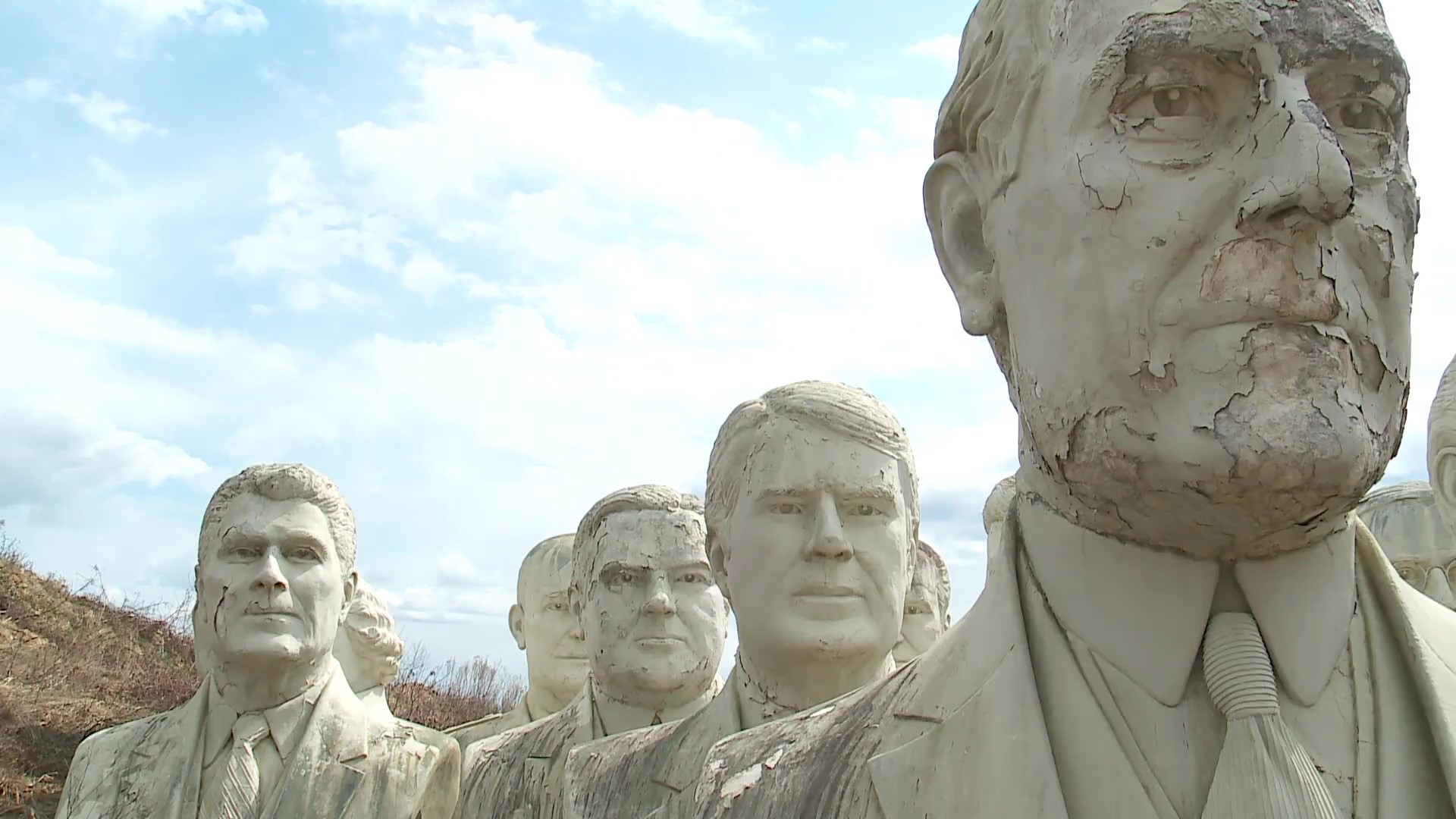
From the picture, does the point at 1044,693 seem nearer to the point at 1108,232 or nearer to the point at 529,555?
the point at 1108,232

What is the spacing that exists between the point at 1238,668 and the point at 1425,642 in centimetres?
28

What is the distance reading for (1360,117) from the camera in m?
1.79

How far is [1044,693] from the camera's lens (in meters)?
1.83

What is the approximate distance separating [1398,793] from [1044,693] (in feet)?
1.46

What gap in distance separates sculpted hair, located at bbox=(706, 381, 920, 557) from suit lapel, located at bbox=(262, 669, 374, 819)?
1902 mm

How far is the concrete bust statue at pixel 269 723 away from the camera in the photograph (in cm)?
479

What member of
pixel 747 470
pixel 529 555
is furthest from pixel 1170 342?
pixel 529 555

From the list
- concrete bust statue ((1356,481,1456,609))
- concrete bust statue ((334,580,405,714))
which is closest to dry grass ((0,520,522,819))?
concrete bust statue ((334,580,405,714))

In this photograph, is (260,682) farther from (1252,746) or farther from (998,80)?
(1252,746)

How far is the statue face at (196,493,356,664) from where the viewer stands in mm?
4844

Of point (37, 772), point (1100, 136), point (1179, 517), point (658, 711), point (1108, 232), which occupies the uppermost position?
point (1100, 136)

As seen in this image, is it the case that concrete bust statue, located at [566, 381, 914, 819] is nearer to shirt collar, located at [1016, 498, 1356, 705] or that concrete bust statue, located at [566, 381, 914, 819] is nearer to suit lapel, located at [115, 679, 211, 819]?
shirt collar, located at [1016, 498, 1356, 705]

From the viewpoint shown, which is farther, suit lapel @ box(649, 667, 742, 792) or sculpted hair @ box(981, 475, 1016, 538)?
sculpted hair @ box(981, 475, 1016, 538)

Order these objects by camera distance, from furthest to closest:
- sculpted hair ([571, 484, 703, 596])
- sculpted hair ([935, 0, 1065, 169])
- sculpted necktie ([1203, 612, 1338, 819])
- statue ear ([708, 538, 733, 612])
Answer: sculpted hair ([571, 484, 703, 596]), statue ear ([708, 538, 733, 612]), sculpted hair ([935, 0, 1065, 169]), sculpted necktie ([1203, 612, 1338, 819])
